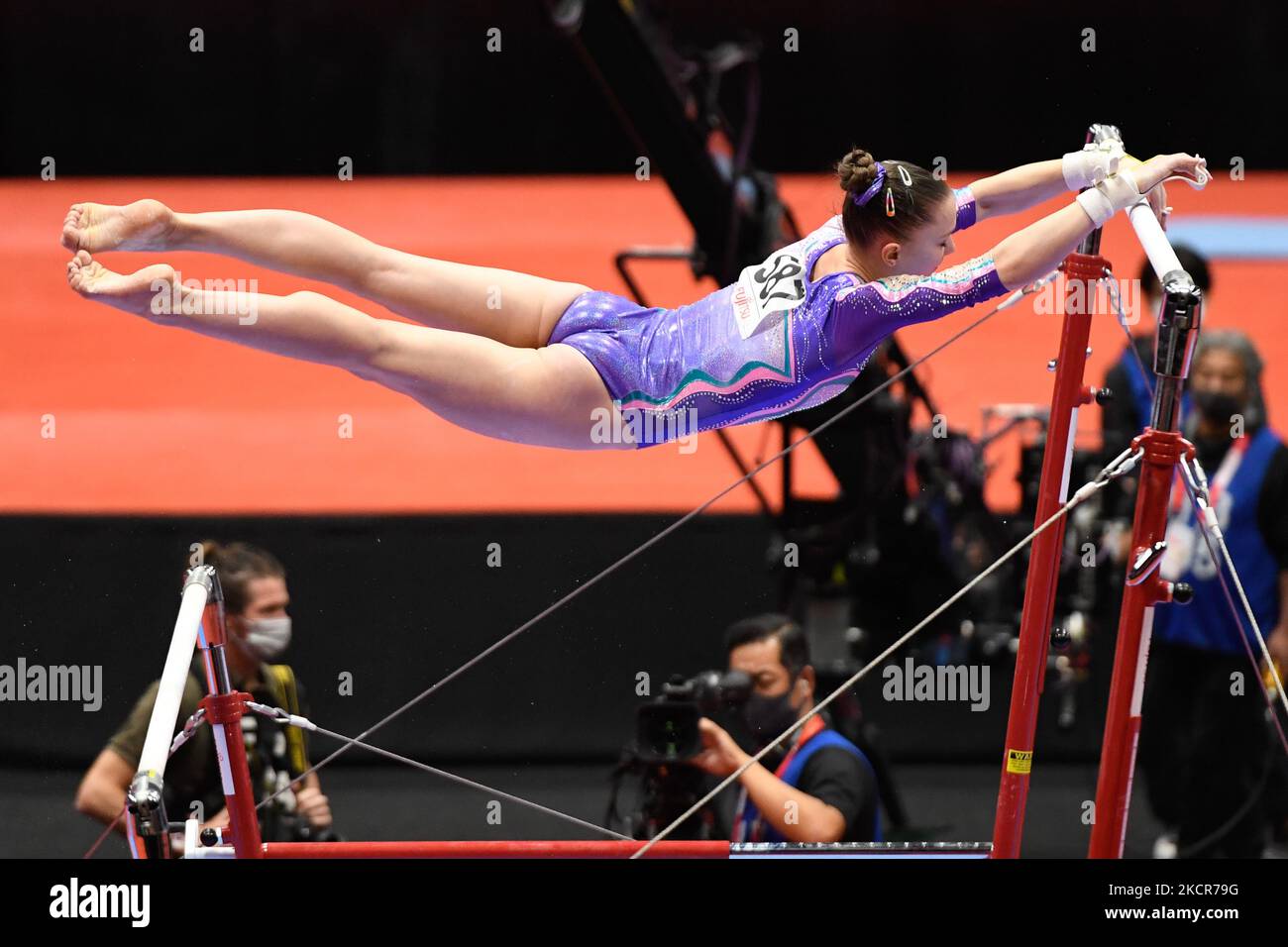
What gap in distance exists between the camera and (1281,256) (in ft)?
23.7

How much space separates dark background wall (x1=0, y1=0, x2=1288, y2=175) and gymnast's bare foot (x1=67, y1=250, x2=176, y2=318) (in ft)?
14.8

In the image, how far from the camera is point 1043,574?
123 inches

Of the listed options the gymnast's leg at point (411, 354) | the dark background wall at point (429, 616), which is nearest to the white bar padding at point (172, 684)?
the gymnast's leg at point (411, 354)

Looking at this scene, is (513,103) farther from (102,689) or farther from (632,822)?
(632,822)

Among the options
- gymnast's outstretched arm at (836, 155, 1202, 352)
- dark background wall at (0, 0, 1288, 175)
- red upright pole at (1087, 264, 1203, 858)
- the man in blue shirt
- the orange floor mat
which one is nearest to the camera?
red upright pole at (1087, 264, 1203, 858)

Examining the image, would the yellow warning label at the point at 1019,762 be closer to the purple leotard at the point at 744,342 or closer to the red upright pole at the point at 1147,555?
the red upright pole at the point at 1147,555

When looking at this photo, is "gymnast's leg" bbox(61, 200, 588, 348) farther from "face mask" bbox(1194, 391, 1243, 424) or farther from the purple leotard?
"face mask" bbox(1194, 391, 1243, 424)

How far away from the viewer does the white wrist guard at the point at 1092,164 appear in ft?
9.12

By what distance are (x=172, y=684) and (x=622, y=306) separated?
1.16 m

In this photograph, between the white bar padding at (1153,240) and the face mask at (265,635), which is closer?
the white bar padding at (1153,240)

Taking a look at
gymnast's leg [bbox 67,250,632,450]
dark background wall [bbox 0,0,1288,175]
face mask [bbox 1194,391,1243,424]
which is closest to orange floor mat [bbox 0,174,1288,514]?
dark background wall [bbox 0,0,1288,175]

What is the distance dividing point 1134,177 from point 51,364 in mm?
4847

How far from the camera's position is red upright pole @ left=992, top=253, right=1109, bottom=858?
3.06 meters

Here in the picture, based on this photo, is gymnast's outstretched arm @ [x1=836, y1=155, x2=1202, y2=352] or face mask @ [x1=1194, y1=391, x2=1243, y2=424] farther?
face mask @ [x1=1194, y1=391, x2=1243, y2=424]
